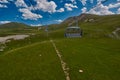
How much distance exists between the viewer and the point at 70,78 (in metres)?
28.4

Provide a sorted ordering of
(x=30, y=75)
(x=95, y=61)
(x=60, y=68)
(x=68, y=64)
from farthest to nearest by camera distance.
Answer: (x=95, y=61) → (x=68, y=64) → (x=60, y=68) → (x=30, y=75)

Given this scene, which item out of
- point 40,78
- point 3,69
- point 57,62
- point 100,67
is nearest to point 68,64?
point 57,62

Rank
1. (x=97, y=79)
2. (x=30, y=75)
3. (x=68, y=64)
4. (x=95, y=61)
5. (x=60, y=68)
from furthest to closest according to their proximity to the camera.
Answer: (x=95, y=61)
(x=68, y=64)
(x=60, y=68)
(x=30, y=75)
(x=97, y=79)

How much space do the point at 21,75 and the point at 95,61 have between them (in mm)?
16035

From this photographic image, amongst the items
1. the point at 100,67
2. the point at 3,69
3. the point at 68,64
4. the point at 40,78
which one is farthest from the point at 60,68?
the point at 3,69

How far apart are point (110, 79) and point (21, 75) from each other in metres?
14.5

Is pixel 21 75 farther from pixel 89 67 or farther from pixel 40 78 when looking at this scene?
pixel 89 67

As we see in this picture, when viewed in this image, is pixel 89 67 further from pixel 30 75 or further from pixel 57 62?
pixel 30 75

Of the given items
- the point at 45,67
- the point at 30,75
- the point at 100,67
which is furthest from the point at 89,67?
the point at 30,75

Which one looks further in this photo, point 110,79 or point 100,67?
point 100,67

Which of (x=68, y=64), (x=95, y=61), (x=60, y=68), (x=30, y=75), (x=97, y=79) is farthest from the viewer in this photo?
(x=95, y=61)

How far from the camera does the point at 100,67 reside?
34656mm

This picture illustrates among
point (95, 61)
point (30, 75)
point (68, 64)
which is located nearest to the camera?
point (30, 75)

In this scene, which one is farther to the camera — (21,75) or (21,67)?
(21,67)
